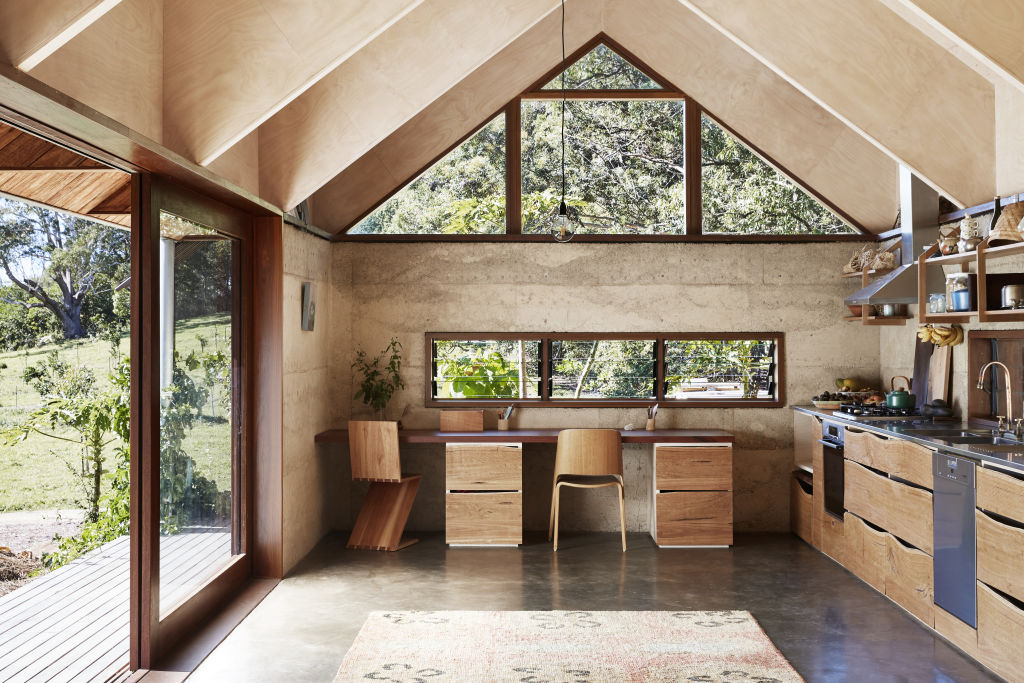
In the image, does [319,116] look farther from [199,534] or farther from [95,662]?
[95,662]

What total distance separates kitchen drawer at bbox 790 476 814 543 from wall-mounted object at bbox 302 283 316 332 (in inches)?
155

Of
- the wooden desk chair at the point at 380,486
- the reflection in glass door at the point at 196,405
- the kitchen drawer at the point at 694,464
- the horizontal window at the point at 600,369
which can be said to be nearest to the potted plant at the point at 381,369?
the horizontal window at the point at 600,369

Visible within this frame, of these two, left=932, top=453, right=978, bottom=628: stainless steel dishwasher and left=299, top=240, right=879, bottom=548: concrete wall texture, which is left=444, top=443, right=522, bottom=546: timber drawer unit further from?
left=932, top=453, right=978, bottom=628: stainless steel dishwasher

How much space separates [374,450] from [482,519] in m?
0.96

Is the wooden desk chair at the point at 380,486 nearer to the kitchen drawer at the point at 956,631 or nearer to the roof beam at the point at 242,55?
the roof beam at the point at 242,55

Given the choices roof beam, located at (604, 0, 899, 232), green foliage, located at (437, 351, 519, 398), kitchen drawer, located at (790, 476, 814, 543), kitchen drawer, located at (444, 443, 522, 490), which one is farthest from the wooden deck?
roof beam, located at (604, 0, 899, 232)

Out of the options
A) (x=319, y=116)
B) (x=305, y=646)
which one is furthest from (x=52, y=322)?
(x=319, y=116)

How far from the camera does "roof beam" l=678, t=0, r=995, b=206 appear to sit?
193 inches

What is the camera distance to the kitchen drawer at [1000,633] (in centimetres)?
364

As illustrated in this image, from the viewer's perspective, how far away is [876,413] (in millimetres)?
5738

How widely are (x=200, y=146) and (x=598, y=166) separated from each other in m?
3.65

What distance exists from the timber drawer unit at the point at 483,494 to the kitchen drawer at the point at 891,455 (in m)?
2.34

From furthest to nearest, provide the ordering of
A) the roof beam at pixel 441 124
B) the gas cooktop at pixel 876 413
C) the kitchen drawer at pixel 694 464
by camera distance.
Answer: the roof beam at pixel 441 124, the kitchen drawer at pixel 694 464, the gas cooktop at pixel 876 413

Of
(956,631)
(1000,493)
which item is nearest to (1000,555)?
(1000,493)
